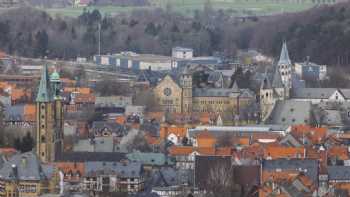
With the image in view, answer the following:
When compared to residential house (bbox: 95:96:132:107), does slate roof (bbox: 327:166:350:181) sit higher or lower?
A: lower

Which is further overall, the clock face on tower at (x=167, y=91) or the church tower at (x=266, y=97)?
the clock face on tower at (x=167, y=91)

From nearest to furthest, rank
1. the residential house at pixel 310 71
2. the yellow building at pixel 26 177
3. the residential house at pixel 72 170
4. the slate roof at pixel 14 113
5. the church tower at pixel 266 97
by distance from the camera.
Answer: the yellow building at pixel 26 177
the residential house at pixel 72 170
the slate roof at pixel 14 113
the church tower at pixel 266 97
the residential house at pixel 310 71

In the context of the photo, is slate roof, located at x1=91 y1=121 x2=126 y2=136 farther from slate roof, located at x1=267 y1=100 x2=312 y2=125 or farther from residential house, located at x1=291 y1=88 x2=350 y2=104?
residential house, located at x1=291 y1=88 x2=350 y2=104

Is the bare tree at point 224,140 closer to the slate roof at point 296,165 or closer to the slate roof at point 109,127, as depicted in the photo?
the slate roof at point 109,127

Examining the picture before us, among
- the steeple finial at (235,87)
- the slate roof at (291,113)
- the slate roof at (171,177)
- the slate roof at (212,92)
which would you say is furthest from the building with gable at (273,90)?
the slate roof at (171,177)

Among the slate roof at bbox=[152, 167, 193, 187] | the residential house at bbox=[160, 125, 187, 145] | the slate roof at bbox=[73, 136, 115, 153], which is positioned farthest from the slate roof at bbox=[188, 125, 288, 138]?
the slate roof at bbox=[152, 167, 193, 187]

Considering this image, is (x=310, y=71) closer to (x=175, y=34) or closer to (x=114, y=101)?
(x=114, y=101)

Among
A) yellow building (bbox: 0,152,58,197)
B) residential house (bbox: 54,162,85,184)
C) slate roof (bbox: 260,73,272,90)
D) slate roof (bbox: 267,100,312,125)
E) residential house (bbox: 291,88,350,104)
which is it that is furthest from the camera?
residential house (bbox: 291,88,350,104)
